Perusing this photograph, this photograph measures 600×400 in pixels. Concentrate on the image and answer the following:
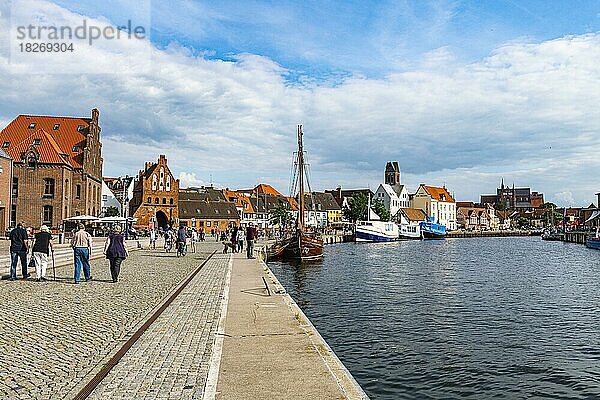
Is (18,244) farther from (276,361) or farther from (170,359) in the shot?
(276,361)

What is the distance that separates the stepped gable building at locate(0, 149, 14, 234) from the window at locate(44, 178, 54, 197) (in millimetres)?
6727

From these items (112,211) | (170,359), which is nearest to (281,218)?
(112,211)

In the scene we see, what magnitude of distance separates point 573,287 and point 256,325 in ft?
74.4

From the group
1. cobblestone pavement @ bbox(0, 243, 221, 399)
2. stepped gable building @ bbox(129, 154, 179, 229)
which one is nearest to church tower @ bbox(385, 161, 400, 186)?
stepped gable building @ bbox(129, 154, 179, 229)

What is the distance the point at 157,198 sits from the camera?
10025 cm

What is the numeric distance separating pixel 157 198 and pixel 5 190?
44.5 metres

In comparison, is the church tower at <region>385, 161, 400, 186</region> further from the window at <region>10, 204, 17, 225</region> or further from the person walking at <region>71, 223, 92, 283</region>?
the person walking at <region>71, 223, 92, 283</region>

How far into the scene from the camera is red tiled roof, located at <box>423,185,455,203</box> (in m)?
180

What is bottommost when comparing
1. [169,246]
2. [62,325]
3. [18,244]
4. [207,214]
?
[62,325]

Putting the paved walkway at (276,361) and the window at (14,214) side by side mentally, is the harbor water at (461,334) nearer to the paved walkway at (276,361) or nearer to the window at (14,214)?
the paved walkway at (276,361)

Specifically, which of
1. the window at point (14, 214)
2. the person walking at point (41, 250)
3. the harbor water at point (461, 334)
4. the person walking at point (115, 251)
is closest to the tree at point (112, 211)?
the window at point (14, 214)

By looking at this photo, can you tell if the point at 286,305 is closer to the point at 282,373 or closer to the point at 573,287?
the point at 282,373

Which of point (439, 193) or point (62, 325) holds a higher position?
point (439, 193)

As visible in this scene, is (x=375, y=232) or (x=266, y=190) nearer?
(x=375, y=232)
